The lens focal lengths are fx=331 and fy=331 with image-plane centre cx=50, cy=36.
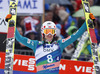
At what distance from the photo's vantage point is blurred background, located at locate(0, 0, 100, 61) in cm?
998

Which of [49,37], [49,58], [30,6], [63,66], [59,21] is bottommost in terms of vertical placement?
[63,66]

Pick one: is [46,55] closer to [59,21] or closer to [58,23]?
[58,23]

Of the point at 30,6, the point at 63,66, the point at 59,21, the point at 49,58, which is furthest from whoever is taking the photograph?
the point at 59,21

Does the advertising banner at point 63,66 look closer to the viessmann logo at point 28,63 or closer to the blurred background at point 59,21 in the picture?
the viessmann logo at point 28,63

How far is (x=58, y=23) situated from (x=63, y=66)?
4.60 m

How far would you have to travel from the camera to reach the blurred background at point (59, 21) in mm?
9977

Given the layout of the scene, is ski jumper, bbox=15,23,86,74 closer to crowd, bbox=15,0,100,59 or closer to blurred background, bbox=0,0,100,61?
blurred background, bbox=0,0,100,61

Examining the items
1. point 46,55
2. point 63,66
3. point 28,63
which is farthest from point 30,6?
point 46,55

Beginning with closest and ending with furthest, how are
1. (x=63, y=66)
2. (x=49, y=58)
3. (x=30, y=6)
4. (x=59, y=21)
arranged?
(x=49, y=58) → (x=63, y=66) → (x=30, y=6) → (x=59, y=21)

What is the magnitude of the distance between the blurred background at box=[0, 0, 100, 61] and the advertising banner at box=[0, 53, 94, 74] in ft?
3.55

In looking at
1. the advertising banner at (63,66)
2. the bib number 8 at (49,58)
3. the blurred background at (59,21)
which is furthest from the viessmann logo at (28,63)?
the bib number 8 at (49,58)

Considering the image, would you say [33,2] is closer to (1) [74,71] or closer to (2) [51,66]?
(1) [74,71]

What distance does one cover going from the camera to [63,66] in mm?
8352

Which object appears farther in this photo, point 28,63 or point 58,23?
point 58,23
